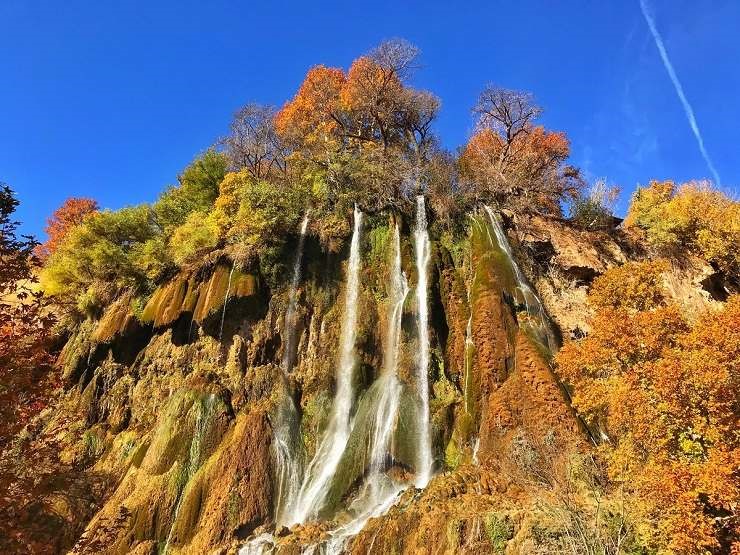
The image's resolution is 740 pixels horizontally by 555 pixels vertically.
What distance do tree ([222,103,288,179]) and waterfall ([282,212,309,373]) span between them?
Result: 1062cm

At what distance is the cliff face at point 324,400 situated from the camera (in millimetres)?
15188

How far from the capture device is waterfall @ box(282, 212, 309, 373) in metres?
23.5

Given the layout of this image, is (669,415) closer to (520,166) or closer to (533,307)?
(533,307)

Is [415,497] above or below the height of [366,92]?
below

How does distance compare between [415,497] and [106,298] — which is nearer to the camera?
[415,497]

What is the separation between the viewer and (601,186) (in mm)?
37219

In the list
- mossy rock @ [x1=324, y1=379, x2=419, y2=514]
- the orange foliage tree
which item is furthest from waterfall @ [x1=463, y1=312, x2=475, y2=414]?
the orange foliage tree

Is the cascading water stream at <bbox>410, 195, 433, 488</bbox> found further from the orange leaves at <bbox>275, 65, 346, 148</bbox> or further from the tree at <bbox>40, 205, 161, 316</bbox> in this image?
the tree at <bbox>40, 205, 161, 316</bbox>

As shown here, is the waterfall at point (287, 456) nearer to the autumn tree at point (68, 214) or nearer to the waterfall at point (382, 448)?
the waterfall at point (382, 448)

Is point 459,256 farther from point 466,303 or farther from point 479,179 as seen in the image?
point 479,179

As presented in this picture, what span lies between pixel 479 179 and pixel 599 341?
20.1m

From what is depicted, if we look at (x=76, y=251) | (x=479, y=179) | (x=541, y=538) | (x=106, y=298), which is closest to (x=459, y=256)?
(x=479, y=179)

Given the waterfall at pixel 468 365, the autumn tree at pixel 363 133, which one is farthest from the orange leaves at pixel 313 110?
the waterfall at pixel 468 365

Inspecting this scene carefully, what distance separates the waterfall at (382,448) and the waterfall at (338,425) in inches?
58.7
